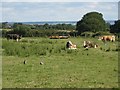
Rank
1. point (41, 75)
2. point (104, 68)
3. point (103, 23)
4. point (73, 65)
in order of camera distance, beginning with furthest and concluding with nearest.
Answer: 1. point (103, 23)
2. point (73, 65)
3. point (104, 68)
4. point (41, 75)

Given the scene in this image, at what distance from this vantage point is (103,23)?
65625 mm

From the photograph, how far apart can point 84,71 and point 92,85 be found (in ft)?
10.6

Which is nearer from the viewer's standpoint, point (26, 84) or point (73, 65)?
point (26, 84)

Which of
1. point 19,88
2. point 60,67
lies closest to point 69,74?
point 60,67

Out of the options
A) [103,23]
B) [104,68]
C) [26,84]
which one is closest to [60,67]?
[104,68]

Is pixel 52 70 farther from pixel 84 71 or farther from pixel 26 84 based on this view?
pixel 26 84

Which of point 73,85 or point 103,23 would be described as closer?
point 73,85

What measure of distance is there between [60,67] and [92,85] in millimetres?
4600

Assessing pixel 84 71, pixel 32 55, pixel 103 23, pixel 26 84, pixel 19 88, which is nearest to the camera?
pixel 19 88

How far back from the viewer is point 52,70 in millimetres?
13242

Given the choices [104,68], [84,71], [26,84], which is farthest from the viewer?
[104,68]

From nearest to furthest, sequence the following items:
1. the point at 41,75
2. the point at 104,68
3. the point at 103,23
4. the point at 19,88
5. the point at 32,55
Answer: the point at 19,88
the point at 41,75
the point at 104,68
the point at 32,55
the point at 103,23

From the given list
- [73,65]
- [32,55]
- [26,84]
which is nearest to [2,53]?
[32,55]

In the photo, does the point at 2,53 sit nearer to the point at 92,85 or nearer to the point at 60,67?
the point at 60,67
